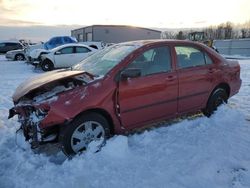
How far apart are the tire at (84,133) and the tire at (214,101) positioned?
2.46 metres

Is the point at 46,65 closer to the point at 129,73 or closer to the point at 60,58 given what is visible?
the point at 60,58

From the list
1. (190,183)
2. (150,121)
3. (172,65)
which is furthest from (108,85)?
(190,183)

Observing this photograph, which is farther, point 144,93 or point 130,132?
point 130,132

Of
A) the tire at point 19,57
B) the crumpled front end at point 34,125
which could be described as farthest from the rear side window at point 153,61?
the tire at point 19,57

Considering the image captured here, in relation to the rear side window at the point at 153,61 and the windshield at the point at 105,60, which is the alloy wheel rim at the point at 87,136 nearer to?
the windshield at the point at 105,60

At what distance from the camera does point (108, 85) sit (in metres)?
4.65

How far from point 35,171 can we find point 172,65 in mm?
2828

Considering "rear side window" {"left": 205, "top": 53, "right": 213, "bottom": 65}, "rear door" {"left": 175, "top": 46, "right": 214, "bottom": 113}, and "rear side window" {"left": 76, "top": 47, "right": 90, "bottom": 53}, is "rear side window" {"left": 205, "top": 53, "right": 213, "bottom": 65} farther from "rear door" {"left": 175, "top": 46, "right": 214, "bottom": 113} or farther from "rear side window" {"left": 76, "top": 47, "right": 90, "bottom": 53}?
"rear side window" {"left": 76, "top": 47, "right": 90, "bottom": 53}

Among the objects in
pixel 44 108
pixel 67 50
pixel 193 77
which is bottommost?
pixel 44 108

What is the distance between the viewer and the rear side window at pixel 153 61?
512 cm

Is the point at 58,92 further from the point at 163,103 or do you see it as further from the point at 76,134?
the point at 163,103

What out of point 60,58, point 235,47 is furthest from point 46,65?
point 235,47

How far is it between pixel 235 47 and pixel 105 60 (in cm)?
3177

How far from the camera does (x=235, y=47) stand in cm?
3434
